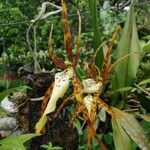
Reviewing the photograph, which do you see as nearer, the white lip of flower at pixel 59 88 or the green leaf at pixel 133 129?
the white lip of flower at pixel 59 88

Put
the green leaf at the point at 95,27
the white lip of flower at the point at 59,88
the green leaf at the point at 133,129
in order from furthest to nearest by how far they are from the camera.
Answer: the green leaf at the point at 95,27 → the green leaf at the point at 133,129 → the white lip of flower at the point at 59,88

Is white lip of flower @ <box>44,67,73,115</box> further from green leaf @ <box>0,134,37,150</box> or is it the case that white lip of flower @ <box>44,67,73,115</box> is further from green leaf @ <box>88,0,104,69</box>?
green leaf @ <box>88,0,104,69</box>

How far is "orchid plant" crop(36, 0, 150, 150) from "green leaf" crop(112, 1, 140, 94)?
307mm

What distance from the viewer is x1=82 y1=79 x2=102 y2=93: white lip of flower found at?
69.7 inches

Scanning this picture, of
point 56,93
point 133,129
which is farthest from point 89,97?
point 133,129

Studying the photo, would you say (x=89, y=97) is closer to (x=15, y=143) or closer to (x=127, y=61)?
(x=15, y=143)

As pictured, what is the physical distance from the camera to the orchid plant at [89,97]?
1692 mm

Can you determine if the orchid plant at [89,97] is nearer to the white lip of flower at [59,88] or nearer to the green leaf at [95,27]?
the white lip of flower at [59,88]

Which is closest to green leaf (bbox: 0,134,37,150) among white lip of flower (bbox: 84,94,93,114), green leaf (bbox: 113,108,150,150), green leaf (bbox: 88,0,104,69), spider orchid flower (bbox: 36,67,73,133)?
spider orchid flower (bbox: 36,67,73,133)

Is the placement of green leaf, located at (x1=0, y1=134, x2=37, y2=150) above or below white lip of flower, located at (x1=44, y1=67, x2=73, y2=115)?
below

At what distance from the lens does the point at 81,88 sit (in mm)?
1761

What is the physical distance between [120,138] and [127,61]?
44 cm

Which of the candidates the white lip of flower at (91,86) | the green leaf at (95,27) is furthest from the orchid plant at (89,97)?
the green leaf at (95,27)

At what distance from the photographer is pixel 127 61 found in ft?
7.27
